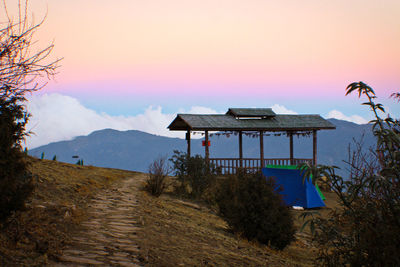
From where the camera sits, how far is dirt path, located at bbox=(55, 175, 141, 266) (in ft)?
14.8

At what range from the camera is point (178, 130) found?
24.2m

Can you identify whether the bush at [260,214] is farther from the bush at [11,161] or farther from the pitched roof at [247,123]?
the pitched roof at [247,123]

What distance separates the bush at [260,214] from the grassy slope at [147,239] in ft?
1.01

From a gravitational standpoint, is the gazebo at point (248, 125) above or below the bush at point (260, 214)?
above

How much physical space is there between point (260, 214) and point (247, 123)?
1371 centimetres

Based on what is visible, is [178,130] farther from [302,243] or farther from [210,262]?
[210,262]

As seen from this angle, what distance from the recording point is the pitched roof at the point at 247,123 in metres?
20.2

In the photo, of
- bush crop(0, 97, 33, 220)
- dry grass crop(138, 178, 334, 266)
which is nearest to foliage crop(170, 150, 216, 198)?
dry grass crop(138, 178, 334, 266)

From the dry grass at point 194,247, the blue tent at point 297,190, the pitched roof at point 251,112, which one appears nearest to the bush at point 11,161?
the dry grass at point 194,247

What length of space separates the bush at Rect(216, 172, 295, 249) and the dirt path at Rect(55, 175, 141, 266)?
2.41m

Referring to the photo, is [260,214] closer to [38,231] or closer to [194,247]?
[194,247]

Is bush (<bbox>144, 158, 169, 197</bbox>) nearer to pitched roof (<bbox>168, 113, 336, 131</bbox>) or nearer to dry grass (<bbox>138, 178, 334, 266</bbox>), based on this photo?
dry grass (<bbox>138, 178, 334, 266</bbox>)

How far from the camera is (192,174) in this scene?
568 inches

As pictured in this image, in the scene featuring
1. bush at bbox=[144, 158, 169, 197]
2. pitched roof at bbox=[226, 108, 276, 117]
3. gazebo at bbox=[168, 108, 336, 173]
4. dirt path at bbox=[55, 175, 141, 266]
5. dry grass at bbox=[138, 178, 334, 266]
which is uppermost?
pitched roof at bbox=[226, 108, 276, 117]
